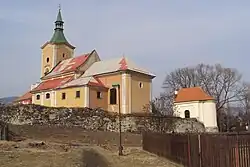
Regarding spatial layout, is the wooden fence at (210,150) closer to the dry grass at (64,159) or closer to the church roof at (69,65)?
the dry grass at (64,159)

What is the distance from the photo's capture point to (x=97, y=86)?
136ft

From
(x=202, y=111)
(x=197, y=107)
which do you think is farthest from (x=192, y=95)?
(x=202, y=111)

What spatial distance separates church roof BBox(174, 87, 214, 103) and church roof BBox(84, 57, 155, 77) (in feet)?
33.0

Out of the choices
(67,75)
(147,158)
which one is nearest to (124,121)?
(67,75)

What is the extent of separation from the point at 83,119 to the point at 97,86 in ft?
32.2

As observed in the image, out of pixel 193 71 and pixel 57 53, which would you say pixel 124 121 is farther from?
pixel 193 71

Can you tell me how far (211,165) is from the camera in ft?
35.7

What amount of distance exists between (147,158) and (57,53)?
1735 inches

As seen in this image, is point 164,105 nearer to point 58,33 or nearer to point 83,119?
point 58,33

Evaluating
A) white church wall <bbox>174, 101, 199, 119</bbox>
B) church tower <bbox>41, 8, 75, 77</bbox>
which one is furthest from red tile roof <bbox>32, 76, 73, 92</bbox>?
white church wall <bbox>174, 101, 199, 119</bbox>

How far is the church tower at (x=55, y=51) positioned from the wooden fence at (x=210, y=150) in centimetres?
4434

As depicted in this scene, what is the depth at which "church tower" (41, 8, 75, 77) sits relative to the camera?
5697cm

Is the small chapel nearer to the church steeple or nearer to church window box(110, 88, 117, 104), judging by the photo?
church window box(110, 88, 117, 104)

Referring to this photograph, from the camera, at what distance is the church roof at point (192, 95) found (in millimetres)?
49688
